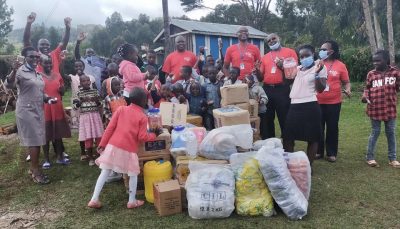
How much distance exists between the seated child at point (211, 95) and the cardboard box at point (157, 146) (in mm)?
1375

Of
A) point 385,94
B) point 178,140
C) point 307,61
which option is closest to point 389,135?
point 385,94

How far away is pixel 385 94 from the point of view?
5117 mm

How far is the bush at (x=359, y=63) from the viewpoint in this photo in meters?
17.7

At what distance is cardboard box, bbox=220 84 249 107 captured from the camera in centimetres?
524

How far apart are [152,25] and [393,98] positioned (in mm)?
34081

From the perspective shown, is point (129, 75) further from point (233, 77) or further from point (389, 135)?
point (389, 135)

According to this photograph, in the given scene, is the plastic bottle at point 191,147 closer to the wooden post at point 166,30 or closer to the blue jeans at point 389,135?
the blue jeans at point 389,135

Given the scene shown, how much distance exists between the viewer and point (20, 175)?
211 inches

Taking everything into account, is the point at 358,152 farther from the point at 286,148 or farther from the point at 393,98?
the point at 286,148

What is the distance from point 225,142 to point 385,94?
101 inches

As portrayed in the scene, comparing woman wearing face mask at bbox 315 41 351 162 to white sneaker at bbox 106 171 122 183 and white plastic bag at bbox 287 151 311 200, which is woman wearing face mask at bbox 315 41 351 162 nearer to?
white plastic bag at bbox 287 151 311 200

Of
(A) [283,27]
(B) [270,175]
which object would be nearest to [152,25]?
(A) [283,27]

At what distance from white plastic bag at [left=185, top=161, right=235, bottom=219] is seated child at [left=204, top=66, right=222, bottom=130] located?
6.35 feet

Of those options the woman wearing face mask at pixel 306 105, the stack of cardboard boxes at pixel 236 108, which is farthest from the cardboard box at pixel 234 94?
the woman wearing face mask at pixel 306 105
